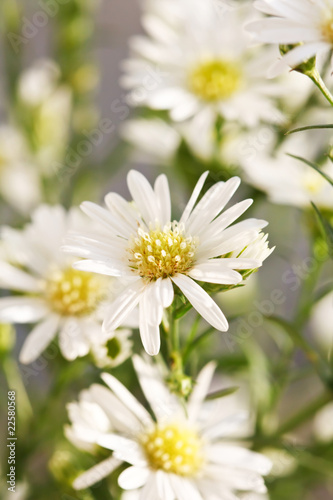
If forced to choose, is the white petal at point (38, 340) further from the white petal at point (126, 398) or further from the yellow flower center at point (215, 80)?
the yellow flower center at point (215, 80)

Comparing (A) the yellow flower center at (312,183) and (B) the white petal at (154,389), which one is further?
(A) the yellow flower center at (312,183)

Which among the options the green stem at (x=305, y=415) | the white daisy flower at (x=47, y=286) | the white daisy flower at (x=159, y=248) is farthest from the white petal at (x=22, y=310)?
the green stem at (x=305, y=415)

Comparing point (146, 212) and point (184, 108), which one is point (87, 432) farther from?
point (184, 108)

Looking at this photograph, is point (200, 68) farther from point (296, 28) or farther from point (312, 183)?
point (296, 28)

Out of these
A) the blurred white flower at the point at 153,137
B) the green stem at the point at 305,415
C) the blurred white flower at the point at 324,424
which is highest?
the blurred white flower at the point at 153,137

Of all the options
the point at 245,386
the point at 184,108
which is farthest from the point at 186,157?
the point at 245,386

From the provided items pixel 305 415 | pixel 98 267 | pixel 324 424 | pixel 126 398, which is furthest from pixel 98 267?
pixel 324 424
